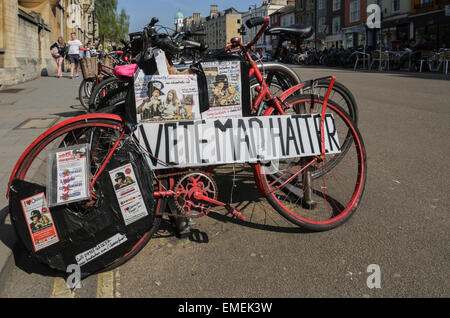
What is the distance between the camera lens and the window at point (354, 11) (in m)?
48.3

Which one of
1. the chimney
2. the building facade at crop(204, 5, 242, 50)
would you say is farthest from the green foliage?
the chimney

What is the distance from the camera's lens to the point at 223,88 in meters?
A: 2.94

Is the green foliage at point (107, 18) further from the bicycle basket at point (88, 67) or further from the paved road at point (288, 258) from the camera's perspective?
the paved road at point (288, 258)

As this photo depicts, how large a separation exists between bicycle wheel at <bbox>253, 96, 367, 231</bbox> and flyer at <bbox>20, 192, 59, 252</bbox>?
4.54 feet

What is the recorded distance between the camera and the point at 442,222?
330 cm

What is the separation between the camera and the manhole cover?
708cm

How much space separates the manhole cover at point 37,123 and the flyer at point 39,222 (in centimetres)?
500

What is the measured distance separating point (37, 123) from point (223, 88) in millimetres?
5561

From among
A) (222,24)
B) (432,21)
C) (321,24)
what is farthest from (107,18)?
(222,24)

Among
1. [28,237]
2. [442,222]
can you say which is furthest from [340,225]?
[28,237]

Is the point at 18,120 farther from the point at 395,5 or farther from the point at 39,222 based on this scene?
the point at 395,5

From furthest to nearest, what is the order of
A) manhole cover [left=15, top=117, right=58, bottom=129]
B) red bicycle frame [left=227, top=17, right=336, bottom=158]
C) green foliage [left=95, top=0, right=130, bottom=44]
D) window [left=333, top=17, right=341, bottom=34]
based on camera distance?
green foliage [left=95, top=0, right=130, bottom=44] < window [left=333, top=17, right=341, bottom=34] < manhole cover [left=15, top=117, right=58, bottom=129] < red bicycle frame [left=227, top=17, right=336, bottom=158]

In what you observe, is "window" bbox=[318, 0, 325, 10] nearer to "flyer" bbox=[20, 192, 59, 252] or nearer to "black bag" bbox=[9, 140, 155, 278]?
"black bag" bbox=[9, 140, 155, 278]
